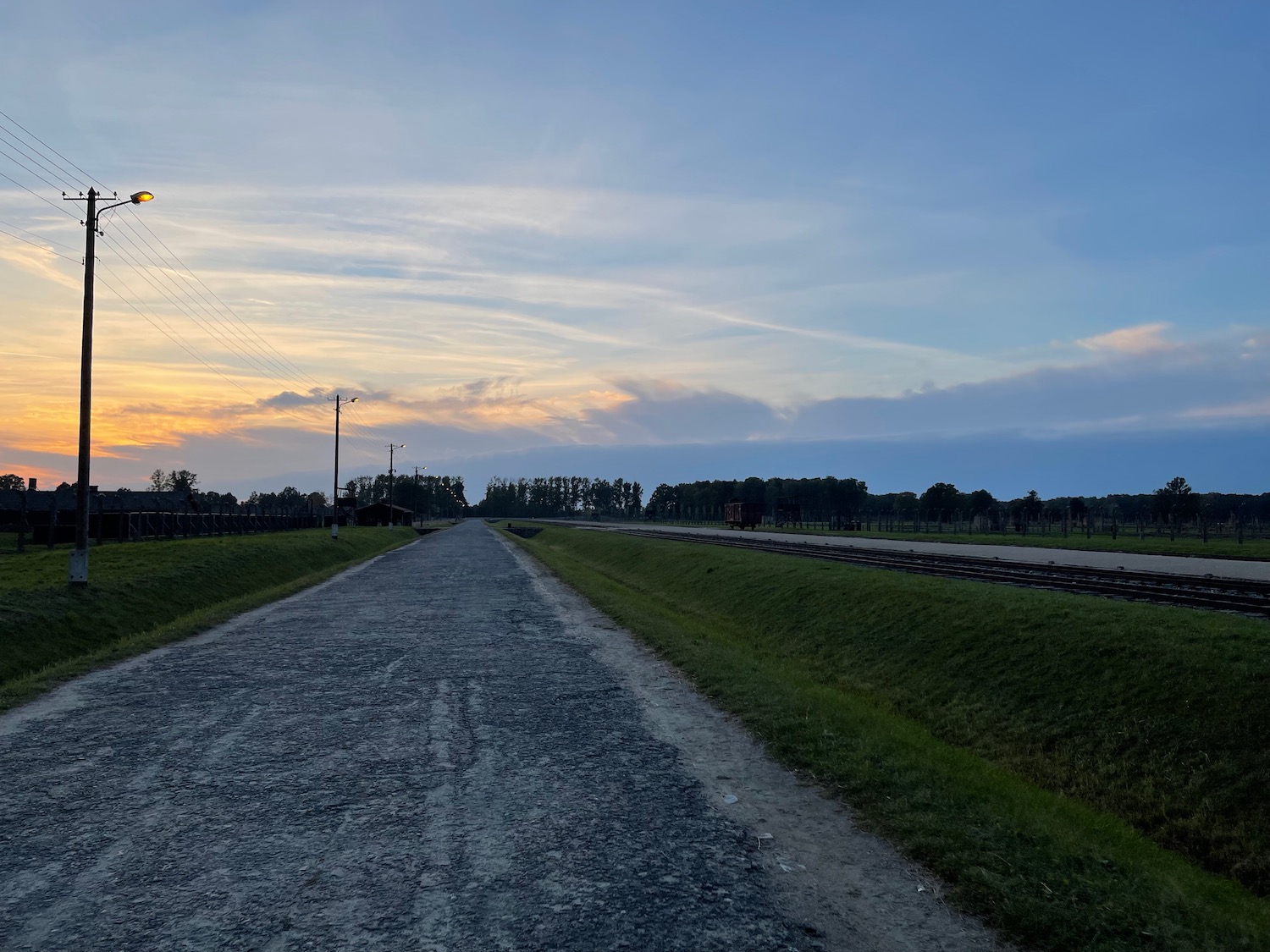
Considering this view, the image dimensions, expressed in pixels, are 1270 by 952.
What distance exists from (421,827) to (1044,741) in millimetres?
8491

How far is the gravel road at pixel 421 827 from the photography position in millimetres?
5207

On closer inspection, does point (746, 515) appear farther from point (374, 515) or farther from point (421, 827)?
point (421, 827)

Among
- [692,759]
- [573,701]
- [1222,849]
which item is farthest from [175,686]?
[1222,849]

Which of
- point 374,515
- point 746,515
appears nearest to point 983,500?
point 746,515

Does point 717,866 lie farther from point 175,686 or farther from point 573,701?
point 175,686

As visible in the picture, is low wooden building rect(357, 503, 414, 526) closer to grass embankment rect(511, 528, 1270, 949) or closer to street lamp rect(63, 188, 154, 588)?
street lamp rect(63, 188, 154, 588)

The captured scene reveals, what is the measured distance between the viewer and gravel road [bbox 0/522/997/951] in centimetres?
521

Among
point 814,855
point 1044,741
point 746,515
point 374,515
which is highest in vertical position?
point 746,515

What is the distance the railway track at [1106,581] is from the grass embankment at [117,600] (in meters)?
21.2

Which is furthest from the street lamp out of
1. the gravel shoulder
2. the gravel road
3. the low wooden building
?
the low wooden building

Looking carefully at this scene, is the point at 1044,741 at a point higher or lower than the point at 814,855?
lower

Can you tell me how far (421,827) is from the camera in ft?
22.2

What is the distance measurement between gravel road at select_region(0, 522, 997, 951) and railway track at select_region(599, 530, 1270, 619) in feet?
44.0

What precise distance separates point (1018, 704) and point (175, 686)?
492 inches
